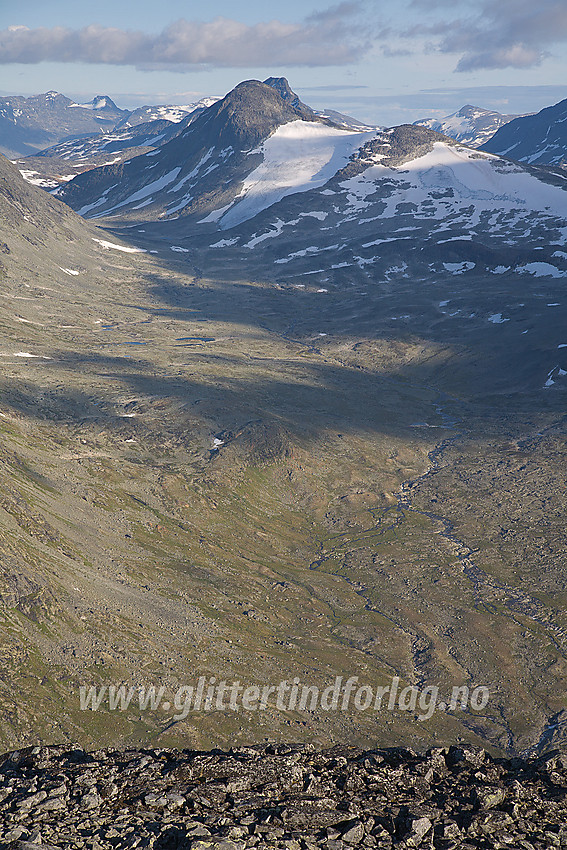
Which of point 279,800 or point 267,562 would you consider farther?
point 267,562

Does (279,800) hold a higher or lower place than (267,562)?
higher

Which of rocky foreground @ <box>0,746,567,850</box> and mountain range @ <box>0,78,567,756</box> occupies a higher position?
rocky foreground @ <box>0,746,567,850</box>

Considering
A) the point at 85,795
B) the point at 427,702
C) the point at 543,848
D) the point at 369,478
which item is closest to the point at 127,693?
the point at 427,702

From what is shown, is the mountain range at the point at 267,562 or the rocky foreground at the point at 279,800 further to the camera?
the mountain range at the point at 267,562

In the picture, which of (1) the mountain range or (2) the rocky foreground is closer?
(2) the rocky foreground

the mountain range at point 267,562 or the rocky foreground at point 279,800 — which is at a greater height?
the rocky foreground at point 279,800

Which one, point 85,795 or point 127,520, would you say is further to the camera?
point 127,520

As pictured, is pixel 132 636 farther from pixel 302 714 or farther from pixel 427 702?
pixel 427 702

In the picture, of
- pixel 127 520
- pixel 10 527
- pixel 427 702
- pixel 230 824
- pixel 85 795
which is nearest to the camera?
pixel 230 824
